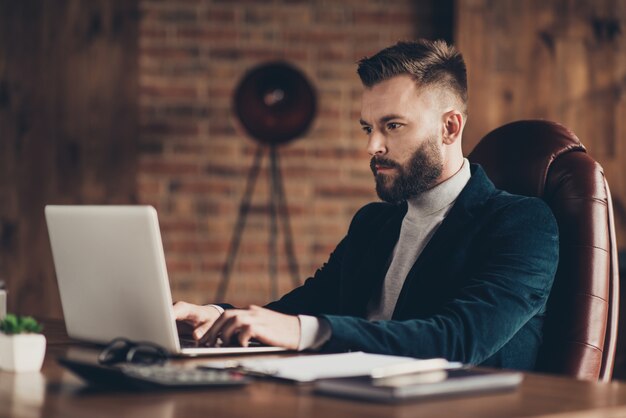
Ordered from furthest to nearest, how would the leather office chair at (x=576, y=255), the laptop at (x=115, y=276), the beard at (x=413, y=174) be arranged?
1. the beard at (x=413, y=174)
2. the leather office chair at (x=576, y=255)
3. the laptop at (x=115, y=276)

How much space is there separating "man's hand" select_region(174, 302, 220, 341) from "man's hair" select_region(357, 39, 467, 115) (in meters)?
0.64

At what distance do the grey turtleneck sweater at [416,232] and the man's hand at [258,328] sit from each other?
573 millimetres

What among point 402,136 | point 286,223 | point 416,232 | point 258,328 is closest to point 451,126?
point 402,136

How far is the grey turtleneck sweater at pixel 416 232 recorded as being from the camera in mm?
2141

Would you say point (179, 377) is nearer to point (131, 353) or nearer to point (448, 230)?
point (131, 353)

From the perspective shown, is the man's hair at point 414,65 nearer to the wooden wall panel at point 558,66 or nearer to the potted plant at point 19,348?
the potted plant at point 19,348

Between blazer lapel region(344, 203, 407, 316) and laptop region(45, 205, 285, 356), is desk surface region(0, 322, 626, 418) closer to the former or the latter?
laptop region(45, 205, 285, 356)

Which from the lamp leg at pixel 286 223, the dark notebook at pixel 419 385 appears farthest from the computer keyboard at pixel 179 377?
the lamp leg at pixel 286 223

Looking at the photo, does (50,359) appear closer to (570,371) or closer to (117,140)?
(570,371)

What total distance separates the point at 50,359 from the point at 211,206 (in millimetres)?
2896

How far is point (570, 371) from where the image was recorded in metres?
1.92

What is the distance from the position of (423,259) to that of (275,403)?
903 mm

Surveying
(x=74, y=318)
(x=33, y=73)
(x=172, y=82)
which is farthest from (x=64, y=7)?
(x=74, y=318)

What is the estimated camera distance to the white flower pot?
4.55 ft
